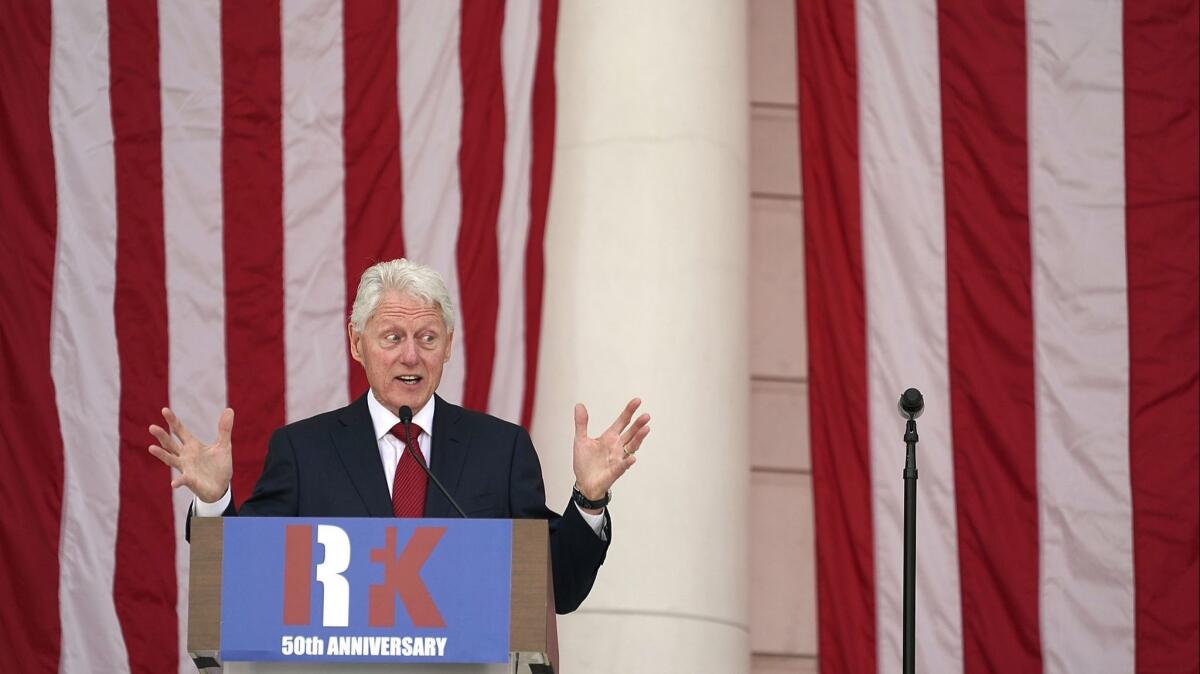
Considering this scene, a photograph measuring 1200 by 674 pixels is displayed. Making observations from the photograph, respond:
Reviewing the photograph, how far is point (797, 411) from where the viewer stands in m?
7.82

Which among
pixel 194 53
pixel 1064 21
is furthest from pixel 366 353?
pixel 1064 21

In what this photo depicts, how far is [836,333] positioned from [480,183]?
1.60 meters

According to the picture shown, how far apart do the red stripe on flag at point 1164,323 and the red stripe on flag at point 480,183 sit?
105 inches

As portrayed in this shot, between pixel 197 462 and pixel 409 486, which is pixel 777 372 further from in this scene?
pixel 197 462

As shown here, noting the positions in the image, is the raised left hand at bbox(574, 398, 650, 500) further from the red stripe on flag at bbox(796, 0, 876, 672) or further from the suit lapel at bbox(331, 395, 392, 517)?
the red stripe on flag at bbox(796, 0, 876, 672)

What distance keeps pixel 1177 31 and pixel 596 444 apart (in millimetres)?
4838

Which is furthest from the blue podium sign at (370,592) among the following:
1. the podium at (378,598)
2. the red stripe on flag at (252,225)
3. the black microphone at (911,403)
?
the red stripe on flag at (252,225)

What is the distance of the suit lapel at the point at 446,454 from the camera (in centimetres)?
377

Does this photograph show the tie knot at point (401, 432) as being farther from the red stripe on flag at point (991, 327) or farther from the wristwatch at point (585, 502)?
the red stripe on flag at point (991, 327)

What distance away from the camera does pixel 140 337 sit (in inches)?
268

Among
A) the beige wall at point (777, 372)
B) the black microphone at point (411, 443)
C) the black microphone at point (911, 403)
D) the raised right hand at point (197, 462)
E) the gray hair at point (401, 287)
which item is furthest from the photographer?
the beige wall at point (777, 372)

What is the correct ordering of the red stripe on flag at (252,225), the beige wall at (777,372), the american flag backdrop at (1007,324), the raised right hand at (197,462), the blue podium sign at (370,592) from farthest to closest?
the beige wall at (777,372)
the american flag backdrop at (1007,324)
the red stripe on flag at (252,225)
the raised right hand at (197,462)
the blue podium sign at (370,592)

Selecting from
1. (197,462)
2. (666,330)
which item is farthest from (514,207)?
(197,462)

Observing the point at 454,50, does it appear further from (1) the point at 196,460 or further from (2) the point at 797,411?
(1) the point at 196,460
